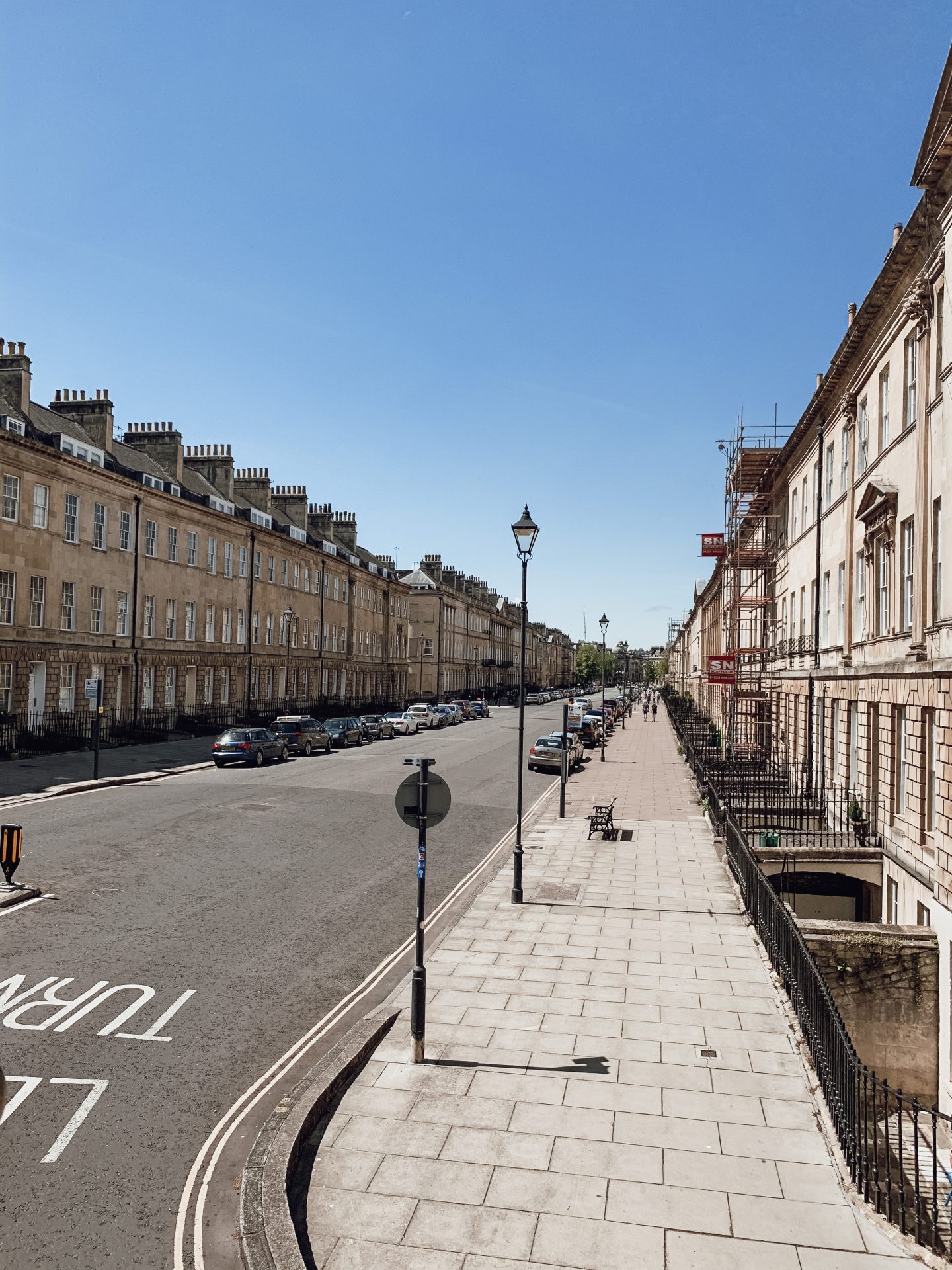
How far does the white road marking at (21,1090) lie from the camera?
704 cm

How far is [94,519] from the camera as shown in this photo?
123 feet

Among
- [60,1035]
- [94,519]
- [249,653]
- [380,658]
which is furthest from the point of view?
[380,658]

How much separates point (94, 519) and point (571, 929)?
31.6 m

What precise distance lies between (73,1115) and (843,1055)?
6175mm

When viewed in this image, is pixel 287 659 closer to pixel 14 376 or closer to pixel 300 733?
pixel 300 733

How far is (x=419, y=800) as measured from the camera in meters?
8.64

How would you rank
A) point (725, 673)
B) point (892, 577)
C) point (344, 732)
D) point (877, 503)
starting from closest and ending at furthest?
1. point (892, 577)
2. point (877, 503)
3. point (725, 673)
4. point (344, 732)

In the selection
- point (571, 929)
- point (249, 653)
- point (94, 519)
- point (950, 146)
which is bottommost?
point (571, 929)

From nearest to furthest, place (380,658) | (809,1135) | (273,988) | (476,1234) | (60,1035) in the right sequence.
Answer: (476,1234) → (809,1135) → (60,1035) → (273,988) → (380,658)

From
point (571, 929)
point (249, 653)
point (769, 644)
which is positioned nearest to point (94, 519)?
point (249, 653)

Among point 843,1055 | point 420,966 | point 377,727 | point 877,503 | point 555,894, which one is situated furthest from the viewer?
point 377,727

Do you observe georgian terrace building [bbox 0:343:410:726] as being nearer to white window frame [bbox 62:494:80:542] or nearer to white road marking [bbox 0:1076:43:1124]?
white window frame [bbox 62:494:80:542]

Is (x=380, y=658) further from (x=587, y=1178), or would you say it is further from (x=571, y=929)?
(x=587, y=1178)

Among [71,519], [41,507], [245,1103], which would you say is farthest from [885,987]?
[71,519]
